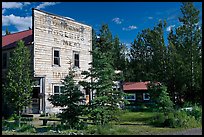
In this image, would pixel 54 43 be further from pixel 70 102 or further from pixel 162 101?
pixel 162 101

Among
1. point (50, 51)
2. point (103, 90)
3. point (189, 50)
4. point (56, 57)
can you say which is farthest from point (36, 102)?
point (189, 50)

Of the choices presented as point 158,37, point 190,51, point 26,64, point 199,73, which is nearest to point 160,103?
point 26,64

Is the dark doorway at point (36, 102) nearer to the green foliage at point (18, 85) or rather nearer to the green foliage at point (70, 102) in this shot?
the green foliage at point (18, 85)

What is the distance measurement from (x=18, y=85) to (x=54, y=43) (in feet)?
30.4

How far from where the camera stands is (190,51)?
97.1 feet

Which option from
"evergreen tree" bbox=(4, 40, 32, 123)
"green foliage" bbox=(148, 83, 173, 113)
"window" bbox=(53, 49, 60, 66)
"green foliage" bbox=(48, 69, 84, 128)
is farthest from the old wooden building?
"green foliage" bbox=(48, 69, 84, 128)

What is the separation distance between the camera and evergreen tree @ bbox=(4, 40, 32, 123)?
56.5ft

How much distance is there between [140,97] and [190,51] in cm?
1735

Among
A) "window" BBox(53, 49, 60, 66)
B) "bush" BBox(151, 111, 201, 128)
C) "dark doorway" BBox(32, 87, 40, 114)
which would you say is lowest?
"bush" BBox(151, 111, 201, 128)

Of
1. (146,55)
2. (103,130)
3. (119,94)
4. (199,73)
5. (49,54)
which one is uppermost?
(146,55)

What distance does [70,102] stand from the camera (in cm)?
1473

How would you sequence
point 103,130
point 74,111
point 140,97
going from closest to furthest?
point 103,130, point 74,111, point 140,97

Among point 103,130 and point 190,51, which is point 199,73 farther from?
point 103,130

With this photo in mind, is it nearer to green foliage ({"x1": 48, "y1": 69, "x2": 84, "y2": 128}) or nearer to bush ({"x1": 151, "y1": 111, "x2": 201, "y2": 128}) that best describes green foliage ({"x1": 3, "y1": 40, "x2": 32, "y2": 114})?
green foliage ({"x1": 48, "y1": 69, "x2": 84, "y2": 128})
